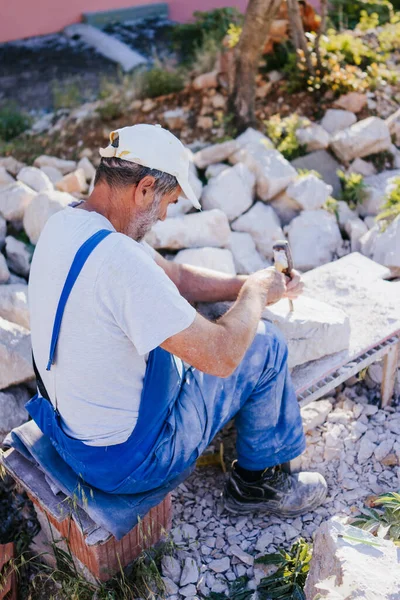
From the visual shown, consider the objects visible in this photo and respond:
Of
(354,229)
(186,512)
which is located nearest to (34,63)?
(354,229)

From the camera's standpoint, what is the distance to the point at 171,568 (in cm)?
280

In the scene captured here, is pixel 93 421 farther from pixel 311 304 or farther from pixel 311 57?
pixel 311 57

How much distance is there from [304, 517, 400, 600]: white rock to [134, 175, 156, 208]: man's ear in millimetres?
1372

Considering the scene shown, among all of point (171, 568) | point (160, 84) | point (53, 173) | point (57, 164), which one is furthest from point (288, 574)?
point (160, 84)

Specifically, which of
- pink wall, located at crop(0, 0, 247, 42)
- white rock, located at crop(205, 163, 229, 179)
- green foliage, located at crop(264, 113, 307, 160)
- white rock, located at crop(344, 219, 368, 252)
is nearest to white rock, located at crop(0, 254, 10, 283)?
white rock, located at crop(205, 163, 229, 179)

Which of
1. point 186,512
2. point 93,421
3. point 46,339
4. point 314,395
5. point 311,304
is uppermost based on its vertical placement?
point 46,339

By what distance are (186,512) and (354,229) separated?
260cm

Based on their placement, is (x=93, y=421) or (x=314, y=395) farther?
(x=314, y=395)

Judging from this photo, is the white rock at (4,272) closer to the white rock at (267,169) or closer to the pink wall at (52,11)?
the white rock at (267,169)

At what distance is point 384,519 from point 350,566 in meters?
0.77

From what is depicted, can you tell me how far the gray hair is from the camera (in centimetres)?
239

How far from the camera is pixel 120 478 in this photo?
2.48 meters

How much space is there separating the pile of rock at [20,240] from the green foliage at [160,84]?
1383 millimetres

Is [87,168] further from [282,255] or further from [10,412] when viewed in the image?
[282,255]
